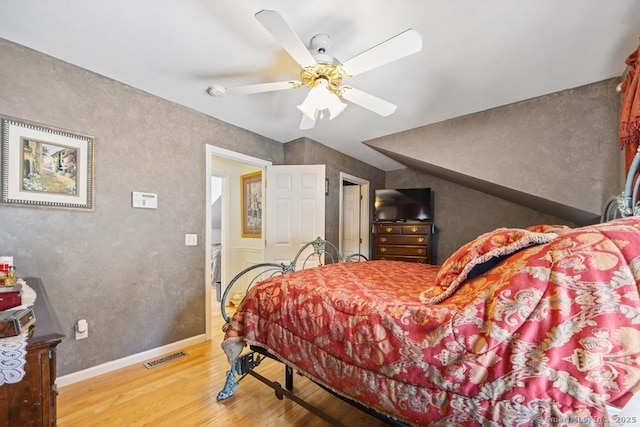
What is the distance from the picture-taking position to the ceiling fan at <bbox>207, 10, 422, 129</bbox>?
1.40 meters

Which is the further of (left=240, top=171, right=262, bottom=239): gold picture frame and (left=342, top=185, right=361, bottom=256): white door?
(left=342, top=185, right=361, bottom=256): white door

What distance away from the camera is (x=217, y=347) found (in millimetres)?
2762

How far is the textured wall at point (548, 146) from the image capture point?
239cm

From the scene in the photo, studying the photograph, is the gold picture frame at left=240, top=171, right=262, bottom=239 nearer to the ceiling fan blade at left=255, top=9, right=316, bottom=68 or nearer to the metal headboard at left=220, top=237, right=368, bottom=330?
the metal headboard at left=220, top=237, right=368, bottom=330

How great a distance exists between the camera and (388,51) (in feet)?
4.95

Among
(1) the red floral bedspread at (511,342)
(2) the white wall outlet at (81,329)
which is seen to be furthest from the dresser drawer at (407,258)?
(2) the white wall outlet at (81,329)

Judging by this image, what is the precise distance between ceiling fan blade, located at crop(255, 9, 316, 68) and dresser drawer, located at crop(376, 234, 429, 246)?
3.36 meters

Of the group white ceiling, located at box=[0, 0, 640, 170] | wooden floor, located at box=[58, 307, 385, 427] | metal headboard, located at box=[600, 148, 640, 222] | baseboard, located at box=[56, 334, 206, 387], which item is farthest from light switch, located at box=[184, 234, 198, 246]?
metal headboard, located at box=[600, 148, 640, 222]

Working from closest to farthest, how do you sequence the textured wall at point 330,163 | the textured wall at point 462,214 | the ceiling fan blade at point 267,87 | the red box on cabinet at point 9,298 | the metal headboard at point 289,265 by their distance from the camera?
the red box on cabinet at point 9,298 < the ceiling fan blade at point 267,87 < the metal headboard at point 289,265 < the textured wall at point 330,163 < the textured wall at point 462,214

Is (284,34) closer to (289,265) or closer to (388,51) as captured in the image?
(388,51)

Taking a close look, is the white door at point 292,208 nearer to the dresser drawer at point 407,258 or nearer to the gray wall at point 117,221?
the gray wall at point 117,221

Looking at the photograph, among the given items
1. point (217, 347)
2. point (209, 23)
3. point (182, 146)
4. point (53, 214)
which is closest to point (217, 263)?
point (217, 347)

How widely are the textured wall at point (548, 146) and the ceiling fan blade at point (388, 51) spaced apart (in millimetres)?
2018

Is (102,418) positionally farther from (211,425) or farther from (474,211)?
(474,211)
